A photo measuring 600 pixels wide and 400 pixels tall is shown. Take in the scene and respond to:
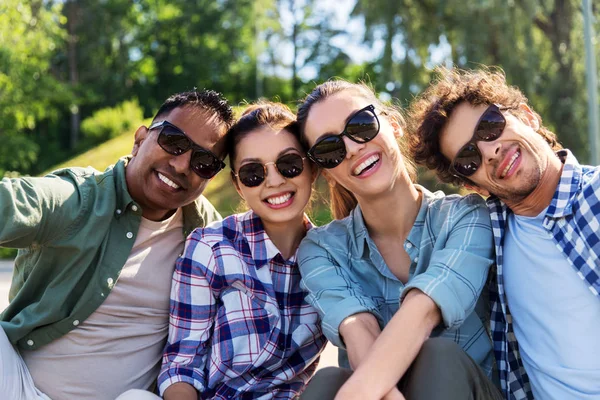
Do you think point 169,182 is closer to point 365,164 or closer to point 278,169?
point 278,169

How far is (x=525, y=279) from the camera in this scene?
2.57 m

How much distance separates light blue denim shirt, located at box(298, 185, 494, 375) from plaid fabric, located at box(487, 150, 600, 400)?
2.5 inches

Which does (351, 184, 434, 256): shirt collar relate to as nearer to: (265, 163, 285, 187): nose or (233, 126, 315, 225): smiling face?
(233, 126, 315, 225): smiling face

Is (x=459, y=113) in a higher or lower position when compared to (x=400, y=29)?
higher

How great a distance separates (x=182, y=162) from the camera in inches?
119

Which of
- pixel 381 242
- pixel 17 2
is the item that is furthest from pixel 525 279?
pixel 17 2

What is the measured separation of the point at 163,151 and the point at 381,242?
1.11m

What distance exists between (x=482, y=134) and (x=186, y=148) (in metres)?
1.34

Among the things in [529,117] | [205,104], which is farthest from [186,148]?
[529,117]

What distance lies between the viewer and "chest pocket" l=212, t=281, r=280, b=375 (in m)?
2.78

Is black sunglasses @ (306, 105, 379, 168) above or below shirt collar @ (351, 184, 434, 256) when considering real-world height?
above

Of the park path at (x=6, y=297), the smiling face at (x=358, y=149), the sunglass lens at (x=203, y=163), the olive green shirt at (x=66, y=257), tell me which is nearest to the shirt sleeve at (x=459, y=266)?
the smiling face at (x=358, y=149)

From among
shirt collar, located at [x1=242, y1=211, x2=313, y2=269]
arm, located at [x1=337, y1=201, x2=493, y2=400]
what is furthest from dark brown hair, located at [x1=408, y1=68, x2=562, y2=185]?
shirt collar, located at [x1=242, y1=211, x2=313, y2=269]

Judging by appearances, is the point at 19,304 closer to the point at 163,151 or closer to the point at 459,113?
the point at 163,151
